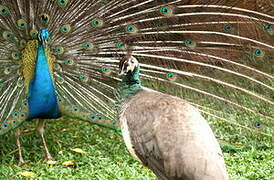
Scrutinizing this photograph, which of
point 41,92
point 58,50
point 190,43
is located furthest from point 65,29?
point 190,43

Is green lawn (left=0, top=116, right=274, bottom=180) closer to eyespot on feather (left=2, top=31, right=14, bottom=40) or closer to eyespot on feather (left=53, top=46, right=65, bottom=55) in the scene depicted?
eyespot on feather (left=53, top=46, right=65, bottom=55)

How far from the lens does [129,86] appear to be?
9.01 ft

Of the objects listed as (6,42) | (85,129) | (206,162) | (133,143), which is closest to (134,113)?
(133,143)

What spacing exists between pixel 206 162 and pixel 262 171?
5.20ft

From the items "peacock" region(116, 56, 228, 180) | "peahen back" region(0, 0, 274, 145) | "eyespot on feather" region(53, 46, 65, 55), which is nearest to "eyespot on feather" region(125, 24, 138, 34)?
"peahen back" region(0, 0, 274, 145)

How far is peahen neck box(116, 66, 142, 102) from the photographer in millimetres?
2727

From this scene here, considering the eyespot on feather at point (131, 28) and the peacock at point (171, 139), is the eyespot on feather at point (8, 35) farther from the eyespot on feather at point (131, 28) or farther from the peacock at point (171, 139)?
the peacock at point (171, 139)

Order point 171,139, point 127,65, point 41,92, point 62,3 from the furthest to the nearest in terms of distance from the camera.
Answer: point 62,3, point 41,92, point 127,65, point 171,139

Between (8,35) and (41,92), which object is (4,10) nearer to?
(8,35)

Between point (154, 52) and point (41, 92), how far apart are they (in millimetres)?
919

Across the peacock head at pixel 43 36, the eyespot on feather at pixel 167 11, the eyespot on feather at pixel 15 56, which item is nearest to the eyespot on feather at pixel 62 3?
the peacock head at pixel 43 36

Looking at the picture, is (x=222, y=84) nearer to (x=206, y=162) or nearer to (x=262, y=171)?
(x=262, y=171)

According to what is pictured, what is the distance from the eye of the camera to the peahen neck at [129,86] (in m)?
2.73

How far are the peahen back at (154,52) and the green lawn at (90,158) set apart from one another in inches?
10.6
